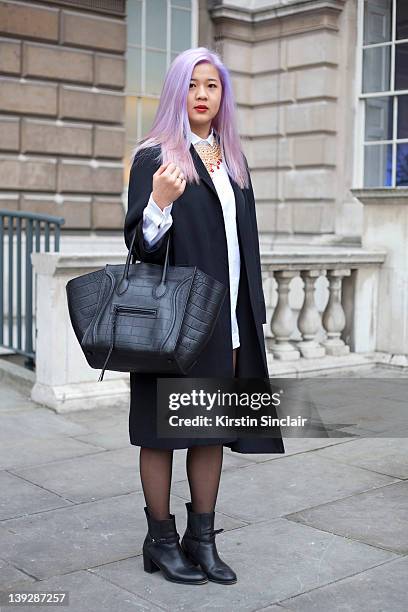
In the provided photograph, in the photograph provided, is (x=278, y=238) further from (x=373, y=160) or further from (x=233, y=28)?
(x=233, y=28)

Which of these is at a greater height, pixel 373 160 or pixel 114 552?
pixel 373 160

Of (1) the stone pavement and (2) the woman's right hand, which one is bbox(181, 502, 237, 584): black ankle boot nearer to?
(1) the stone pavement

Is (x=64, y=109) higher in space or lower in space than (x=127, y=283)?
higher

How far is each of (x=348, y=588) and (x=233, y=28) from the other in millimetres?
10894

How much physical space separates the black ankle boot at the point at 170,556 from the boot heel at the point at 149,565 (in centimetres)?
7

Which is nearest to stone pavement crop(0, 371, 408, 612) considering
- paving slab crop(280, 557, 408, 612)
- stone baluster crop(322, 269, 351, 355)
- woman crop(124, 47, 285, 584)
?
paving slab crop(280, 557, 408, 612)

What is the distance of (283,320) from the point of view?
298 inches

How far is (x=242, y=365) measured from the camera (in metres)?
3.41

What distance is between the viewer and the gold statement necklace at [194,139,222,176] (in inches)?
132

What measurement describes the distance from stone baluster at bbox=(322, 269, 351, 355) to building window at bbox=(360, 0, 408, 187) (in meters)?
4.55

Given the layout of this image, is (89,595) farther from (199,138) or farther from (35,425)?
(35,425)

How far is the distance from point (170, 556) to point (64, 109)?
873 centimetres

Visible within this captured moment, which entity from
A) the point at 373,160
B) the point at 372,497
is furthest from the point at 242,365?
the point at 373,160

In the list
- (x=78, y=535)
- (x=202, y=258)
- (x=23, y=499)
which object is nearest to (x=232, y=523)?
(x=78, y=535)
